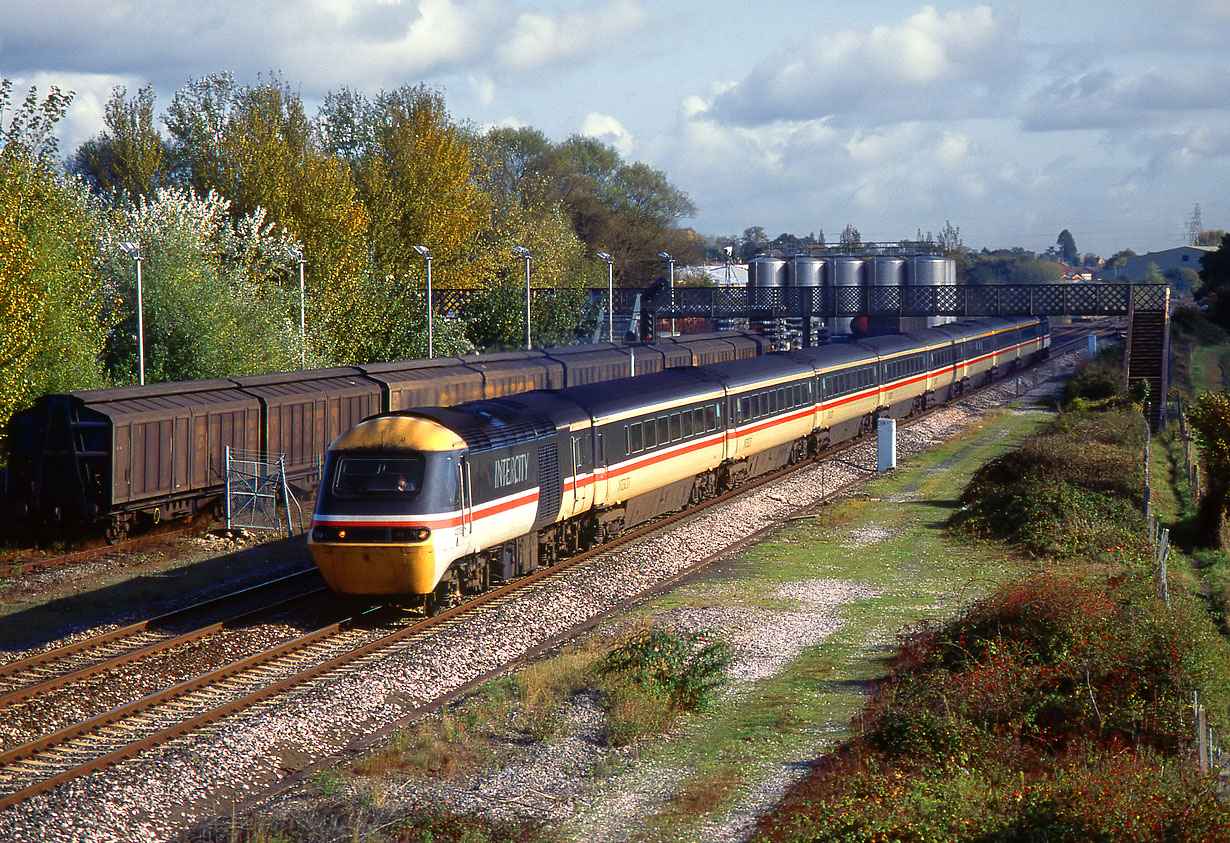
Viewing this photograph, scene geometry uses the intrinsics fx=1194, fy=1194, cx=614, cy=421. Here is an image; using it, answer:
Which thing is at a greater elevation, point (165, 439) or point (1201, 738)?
point (165, 439)

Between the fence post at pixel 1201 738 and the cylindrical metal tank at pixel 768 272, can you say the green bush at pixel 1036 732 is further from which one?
the cylindrical metal tank at pixel 768 272

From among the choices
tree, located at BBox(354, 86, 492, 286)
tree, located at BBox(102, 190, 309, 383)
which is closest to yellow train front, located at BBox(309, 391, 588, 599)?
tree, located at BBox(102, 190, 309, 383)

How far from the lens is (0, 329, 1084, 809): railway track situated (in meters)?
12.2

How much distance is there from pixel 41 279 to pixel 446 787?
19.3 metres

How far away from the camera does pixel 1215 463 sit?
27.0 meters

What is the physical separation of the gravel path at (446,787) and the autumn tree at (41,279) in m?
12.8

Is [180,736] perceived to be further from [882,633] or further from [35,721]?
[882,633]

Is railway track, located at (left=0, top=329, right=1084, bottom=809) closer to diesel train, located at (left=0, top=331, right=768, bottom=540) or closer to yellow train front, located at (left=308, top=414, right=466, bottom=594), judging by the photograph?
yellow train front, located at (left=308, top=414, right=466, bottom=594)

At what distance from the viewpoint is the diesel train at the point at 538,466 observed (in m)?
16.7

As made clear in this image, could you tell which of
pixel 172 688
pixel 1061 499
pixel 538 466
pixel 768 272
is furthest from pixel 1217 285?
pixel 172 688

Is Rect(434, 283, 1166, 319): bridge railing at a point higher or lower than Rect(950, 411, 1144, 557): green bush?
higher

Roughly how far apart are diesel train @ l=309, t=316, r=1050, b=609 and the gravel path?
113 centimetres

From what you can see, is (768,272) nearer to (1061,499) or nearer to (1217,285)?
(1217,285)

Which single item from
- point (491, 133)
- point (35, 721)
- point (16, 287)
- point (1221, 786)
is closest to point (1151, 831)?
point (1221, 786)
